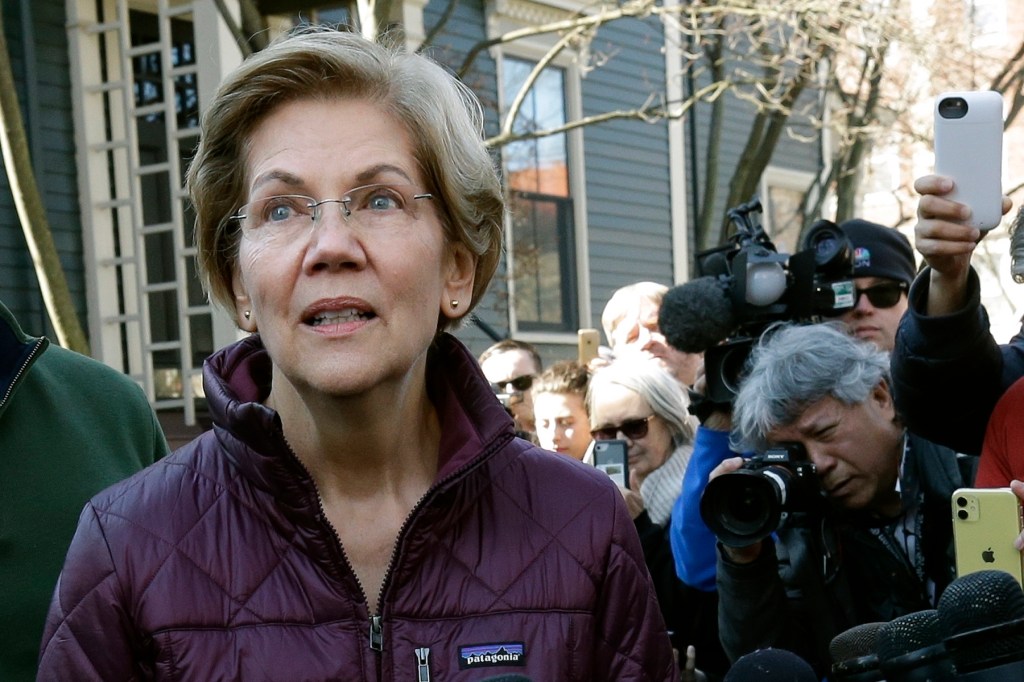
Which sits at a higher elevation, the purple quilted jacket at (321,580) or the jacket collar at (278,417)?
the jacket collar at (278,417)

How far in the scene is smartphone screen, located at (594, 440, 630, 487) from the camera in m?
5.29

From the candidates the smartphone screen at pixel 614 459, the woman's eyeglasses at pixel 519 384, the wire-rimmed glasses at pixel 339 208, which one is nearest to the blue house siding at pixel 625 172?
the woman's eyeglasses at pixel 519 384

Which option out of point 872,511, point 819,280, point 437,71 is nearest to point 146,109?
point 819,280

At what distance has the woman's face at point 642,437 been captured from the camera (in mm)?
5723

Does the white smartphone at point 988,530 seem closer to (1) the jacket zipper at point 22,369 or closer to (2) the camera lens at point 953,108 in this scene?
(2) the camera lens at point 953,108

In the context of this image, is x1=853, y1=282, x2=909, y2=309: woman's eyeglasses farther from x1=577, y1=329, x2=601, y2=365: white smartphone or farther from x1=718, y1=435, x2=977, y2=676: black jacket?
x1=577, y1=329, x2=601, y2=365: white smartphone

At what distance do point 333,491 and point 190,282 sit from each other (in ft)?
27.5

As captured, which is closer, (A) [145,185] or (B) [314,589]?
(B) [314,589]

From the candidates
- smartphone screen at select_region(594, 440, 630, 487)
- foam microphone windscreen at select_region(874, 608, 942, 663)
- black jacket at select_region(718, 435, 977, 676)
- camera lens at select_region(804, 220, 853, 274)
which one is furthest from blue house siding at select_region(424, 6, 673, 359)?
foam microphone windscreen at select_region(874, 608, 942, 663)

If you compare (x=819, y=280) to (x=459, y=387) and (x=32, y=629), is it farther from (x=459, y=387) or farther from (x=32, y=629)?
(x=32, y=629)

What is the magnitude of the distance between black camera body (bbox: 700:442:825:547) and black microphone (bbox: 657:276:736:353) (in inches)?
22.0

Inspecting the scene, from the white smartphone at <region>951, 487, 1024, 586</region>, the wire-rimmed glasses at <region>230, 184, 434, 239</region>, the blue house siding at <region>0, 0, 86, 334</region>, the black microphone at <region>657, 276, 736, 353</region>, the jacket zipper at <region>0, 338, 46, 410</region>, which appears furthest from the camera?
the blue house siding at <region>0, 0, 86, 334</region>

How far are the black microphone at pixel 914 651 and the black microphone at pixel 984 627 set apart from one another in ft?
0.05

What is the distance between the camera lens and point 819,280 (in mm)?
4680
